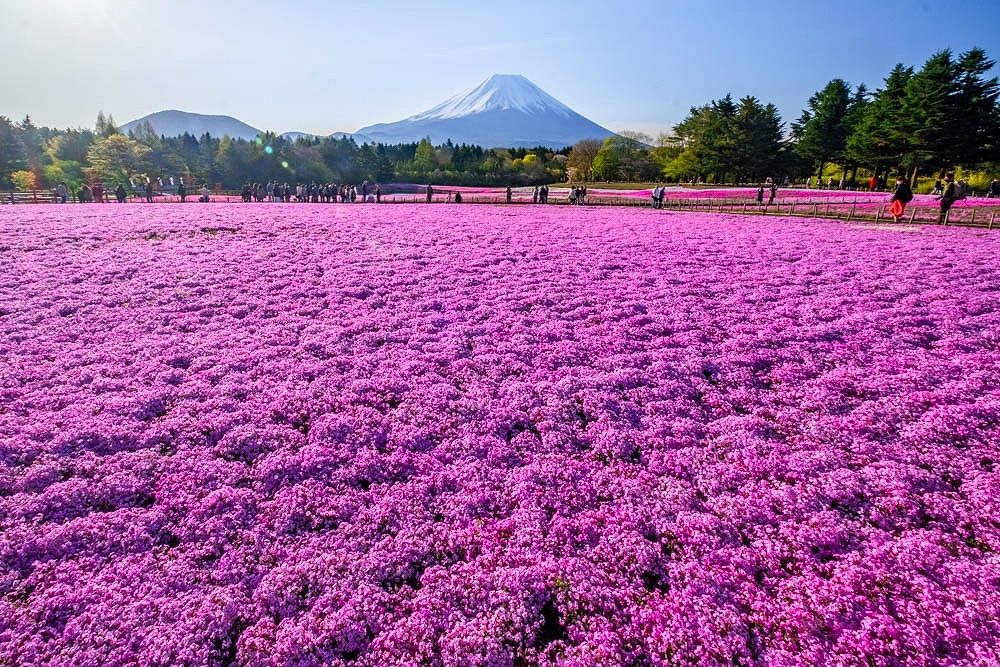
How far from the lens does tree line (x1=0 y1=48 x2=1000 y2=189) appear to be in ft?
179

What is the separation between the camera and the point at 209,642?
12.4 ft

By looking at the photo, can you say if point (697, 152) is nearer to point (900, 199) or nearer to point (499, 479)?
point (900, 199)

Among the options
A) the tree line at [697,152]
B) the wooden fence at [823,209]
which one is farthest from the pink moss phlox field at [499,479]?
the tree line at [697,152]

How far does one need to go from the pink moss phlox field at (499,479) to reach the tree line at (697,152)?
6309cm

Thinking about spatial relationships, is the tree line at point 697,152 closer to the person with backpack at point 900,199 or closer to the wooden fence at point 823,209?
the wooden fence at point 823,209

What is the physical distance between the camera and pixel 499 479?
5770 millimetres

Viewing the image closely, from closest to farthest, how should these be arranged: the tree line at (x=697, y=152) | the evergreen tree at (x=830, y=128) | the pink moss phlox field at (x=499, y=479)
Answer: the pink moss phlox field at (x=499, y=479)
the tree line at (x=697, y=152)
the evergreen tree at (x=830, y=128)

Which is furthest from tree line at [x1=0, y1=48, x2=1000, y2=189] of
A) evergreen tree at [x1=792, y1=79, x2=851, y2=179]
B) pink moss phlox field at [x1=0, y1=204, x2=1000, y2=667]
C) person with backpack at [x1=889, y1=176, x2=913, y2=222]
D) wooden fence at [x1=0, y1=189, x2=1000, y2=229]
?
pink moss phlox field at [x1=0, y1=204, x2=1000, y2=667]

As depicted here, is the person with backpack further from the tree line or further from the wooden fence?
the tree line

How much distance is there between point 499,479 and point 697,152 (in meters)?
91.5

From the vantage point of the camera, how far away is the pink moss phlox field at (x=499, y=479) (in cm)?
391

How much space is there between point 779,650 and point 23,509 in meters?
7.46

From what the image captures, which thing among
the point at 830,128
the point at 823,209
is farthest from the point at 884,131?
the point at 823,209

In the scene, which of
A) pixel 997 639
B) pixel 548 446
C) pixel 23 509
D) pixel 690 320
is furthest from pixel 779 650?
pixel 690 320
